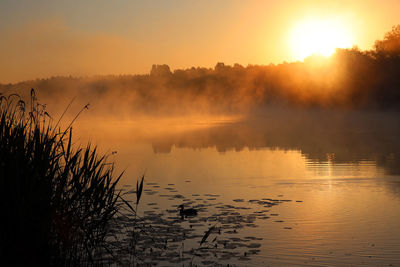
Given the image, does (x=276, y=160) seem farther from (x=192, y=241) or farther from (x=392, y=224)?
(x=192, y=241)

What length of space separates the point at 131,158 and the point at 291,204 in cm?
1585

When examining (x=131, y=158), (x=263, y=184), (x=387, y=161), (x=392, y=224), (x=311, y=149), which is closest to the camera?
(x=392, y=224)

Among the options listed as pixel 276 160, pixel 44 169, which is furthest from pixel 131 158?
pixel 44 169

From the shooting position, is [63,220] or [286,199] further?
[286,199]

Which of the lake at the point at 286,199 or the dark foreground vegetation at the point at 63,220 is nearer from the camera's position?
the dark foreground vegetation at the point at 63,220

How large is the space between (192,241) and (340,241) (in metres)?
3.23

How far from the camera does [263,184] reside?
19984 millimetres

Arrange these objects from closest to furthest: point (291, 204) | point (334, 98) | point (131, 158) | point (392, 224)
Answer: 1. point (392, 224)
2. point (291, 204)
3. point (131, 158)
4. point (334, 98)

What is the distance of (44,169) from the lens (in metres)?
7.58

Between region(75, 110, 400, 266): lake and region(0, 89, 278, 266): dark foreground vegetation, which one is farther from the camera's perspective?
region(75, 110, 400, 266): lake

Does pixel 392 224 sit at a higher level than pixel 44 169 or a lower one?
lower

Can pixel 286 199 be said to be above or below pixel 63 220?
below

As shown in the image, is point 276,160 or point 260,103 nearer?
point 276,160

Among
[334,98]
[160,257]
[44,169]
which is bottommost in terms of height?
[160,257]
